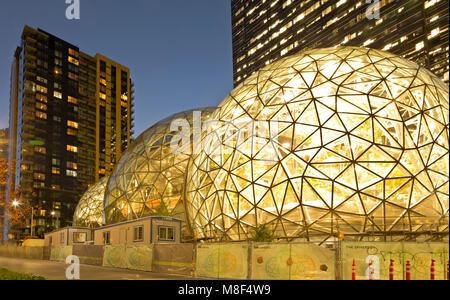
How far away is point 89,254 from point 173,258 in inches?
499

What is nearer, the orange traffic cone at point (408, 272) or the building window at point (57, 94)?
the orange traffic cone at point (408, 272)

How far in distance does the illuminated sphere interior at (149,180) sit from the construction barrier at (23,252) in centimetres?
1270

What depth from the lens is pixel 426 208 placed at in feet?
62.8

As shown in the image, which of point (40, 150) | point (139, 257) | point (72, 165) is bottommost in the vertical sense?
point (139, 257)

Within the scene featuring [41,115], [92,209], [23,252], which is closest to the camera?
[23,252]

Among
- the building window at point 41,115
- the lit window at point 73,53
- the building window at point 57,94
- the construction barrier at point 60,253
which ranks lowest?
the construction barrier at point 60,253

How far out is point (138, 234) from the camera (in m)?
28.7

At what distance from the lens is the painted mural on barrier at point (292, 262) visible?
15.3 metres

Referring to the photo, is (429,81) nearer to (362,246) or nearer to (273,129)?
(273,129)

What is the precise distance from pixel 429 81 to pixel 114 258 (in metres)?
22.5

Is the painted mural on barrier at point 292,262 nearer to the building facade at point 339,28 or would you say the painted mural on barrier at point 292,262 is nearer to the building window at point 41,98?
the building facade at point 339,28

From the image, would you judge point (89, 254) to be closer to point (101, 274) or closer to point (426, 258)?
point (101, 274)

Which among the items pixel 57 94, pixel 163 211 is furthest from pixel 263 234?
pixel 57 94

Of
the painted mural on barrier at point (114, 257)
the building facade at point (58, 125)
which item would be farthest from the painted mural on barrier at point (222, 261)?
the building facade at point (58, 125)
